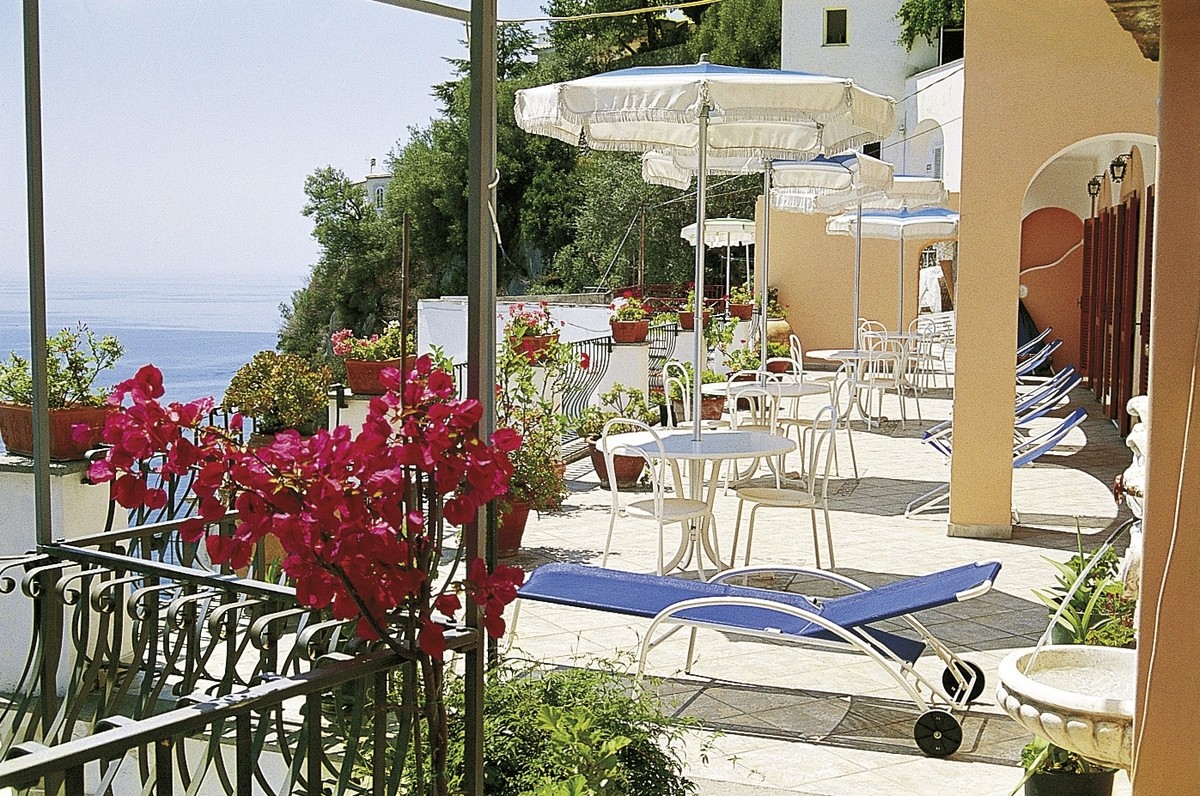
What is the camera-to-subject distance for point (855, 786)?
365 centimetres

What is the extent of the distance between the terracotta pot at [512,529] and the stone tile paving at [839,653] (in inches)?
6.3

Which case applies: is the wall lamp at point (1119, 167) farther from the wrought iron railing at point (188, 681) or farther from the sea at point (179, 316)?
the sea at point (179, 316)

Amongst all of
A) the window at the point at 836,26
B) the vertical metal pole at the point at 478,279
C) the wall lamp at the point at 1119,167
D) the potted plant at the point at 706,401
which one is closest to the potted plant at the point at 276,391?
the potted plant at the point at 706,401

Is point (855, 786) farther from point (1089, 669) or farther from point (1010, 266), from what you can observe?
point (1010, 266)

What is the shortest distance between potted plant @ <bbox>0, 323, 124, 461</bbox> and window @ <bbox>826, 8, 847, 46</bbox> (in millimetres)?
25689

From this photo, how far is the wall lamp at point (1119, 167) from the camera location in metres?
13.7

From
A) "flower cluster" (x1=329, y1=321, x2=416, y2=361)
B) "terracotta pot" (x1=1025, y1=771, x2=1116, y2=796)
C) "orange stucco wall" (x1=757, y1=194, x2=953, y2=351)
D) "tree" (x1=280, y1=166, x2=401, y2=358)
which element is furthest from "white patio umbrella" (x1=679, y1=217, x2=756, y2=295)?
"tree" (x1=280, y1=166, x2=401, y2=358)

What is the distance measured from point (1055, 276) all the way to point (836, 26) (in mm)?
11594

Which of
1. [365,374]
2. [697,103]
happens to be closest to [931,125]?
[365,374]

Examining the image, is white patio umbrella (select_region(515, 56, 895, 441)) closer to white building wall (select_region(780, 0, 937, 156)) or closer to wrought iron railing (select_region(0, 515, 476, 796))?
wrought iron railing (select_region(0, 515, 476, 796))

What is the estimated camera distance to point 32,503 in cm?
511

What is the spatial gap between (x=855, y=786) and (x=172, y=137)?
55513mm

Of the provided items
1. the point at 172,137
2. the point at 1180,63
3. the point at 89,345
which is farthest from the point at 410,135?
the point at 1180,63

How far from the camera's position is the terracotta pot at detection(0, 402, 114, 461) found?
5133mm
